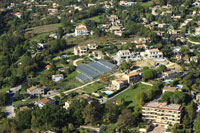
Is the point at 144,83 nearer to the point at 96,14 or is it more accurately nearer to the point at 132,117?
the point at 132,117

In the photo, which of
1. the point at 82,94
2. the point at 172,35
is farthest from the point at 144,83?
the point at 172,35

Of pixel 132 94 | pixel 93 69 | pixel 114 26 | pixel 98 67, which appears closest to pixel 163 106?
pixel 132 94

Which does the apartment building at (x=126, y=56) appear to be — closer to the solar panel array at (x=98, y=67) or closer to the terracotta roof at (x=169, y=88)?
the solar panel array at (x=98, y=67)

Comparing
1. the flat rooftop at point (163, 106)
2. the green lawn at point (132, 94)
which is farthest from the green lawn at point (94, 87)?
the flat rooftop at point (163, 106)

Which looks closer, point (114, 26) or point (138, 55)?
point (138, 55)

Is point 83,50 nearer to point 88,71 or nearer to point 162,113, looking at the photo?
point 88,71

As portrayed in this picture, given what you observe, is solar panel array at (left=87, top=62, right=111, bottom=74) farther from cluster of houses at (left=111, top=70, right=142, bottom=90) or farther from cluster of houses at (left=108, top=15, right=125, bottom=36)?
cluster of houses at (left=108, top=15, right=125, bottom=36)

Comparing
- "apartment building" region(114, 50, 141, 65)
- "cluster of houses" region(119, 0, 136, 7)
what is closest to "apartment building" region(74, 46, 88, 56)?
"apartment building" region(114, 50, 141, 65)
